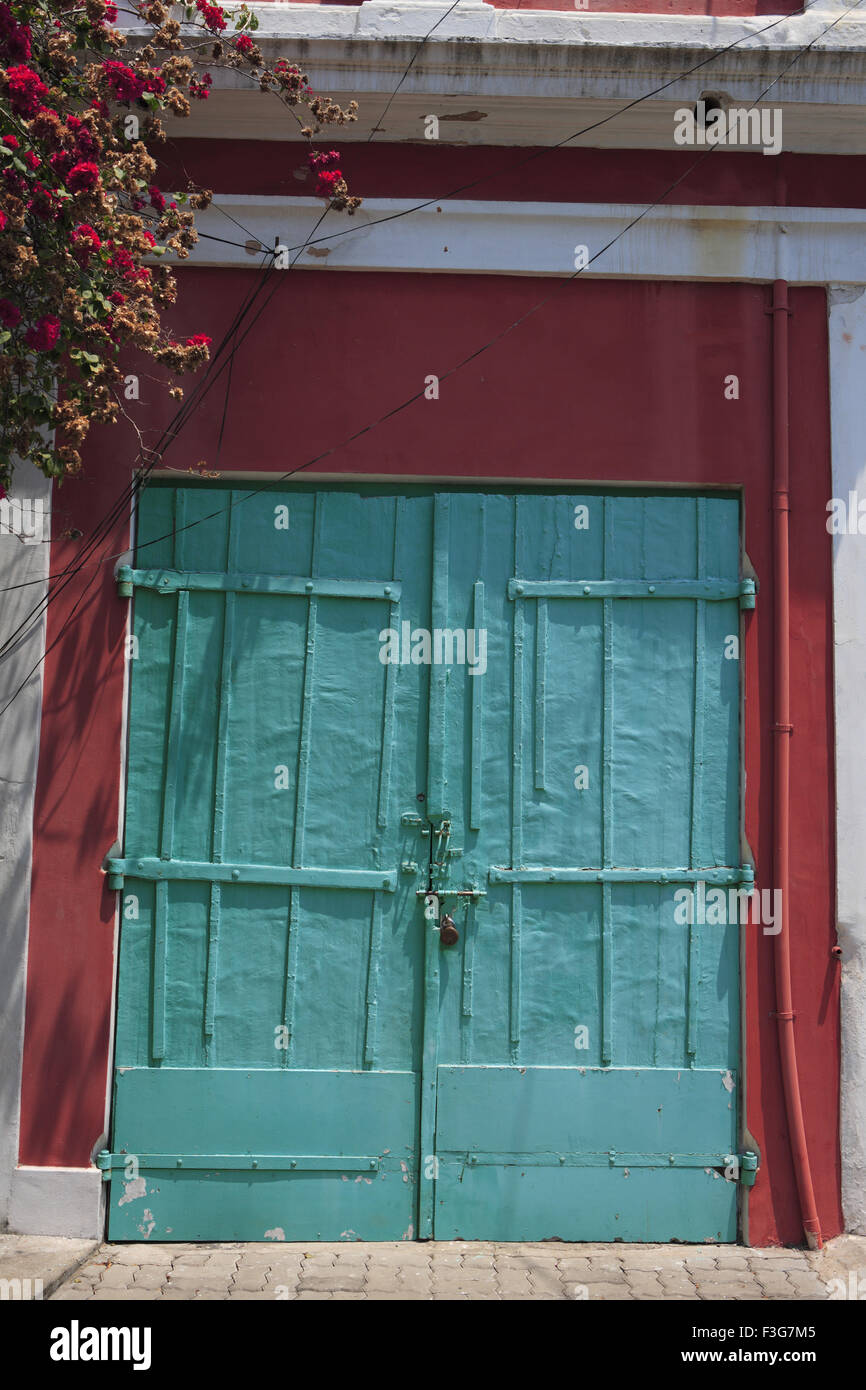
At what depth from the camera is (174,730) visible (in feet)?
15.1

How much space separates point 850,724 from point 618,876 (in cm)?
112

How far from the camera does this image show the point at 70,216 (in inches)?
151

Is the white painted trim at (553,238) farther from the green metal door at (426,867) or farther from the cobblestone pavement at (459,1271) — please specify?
the cobblestone pavement at (459,1271)

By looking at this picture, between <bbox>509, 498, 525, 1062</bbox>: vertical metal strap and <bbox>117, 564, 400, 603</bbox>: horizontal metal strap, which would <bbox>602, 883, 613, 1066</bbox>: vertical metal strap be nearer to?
<bbox>509, 498, 525, 1062</bbox>: vertical metal strap

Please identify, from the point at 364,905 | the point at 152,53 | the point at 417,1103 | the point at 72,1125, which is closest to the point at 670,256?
→ the point at 152,53

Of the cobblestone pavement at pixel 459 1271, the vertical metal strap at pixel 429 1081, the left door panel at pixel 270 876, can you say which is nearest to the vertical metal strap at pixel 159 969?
the left door panel at pixel 270 876

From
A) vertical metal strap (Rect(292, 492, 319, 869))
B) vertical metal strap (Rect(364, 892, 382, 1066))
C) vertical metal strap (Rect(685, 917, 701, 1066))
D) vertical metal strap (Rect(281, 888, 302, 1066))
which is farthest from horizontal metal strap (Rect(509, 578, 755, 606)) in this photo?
vertical metal strap (Rect(281, 888, 302, 1066))

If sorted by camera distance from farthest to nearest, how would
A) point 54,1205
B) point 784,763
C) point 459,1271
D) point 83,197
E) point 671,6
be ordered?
point 671,6, point 784,763, point 54,1205, point 459,1271, point 83,197

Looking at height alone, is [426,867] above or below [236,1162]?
above

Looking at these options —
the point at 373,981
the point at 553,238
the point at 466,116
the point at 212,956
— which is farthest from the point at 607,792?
the point at 466,116

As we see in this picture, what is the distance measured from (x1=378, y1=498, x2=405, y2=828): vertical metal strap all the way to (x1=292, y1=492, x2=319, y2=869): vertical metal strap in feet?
0.97

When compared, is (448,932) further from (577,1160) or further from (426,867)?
(577,1160)
